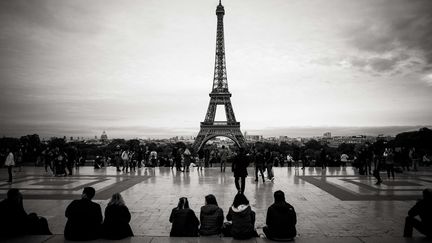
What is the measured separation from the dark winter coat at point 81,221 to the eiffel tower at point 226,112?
54.0 metres

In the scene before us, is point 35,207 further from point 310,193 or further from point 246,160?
point 310,193

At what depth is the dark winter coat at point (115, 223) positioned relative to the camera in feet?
21.2

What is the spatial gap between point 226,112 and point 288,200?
172 ft

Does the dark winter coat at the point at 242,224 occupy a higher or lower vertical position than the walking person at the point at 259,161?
lower

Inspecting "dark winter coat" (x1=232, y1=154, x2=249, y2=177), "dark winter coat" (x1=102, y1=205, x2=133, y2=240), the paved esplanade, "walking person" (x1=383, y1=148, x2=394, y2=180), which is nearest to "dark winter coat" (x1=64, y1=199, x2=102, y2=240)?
"dark winter coat" (x1=102, y1=205, x2=133, y2=240)

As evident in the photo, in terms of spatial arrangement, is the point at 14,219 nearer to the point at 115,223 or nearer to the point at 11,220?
the point at 11,220

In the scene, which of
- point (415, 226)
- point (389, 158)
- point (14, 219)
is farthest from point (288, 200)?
point (14, 219)

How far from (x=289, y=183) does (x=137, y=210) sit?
8.70 metres

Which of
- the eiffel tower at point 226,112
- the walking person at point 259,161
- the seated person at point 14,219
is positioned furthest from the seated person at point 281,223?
the eiffel tower at point 226,112

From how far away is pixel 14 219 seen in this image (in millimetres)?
6469

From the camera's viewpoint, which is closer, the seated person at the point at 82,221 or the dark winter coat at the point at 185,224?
the seated person at the point at 82,221

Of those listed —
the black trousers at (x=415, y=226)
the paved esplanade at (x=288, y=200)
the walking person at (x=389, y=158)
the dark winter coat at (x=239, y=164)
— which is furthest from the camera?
the walking person at (x=389, y=158)

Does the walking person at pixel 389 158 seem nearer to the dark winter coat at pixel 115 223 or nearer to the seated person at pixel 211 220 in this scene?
the seated person at pixel 211 220

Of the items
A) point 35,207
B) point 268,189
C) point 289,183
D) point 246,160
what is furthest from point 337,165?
point 35,207
